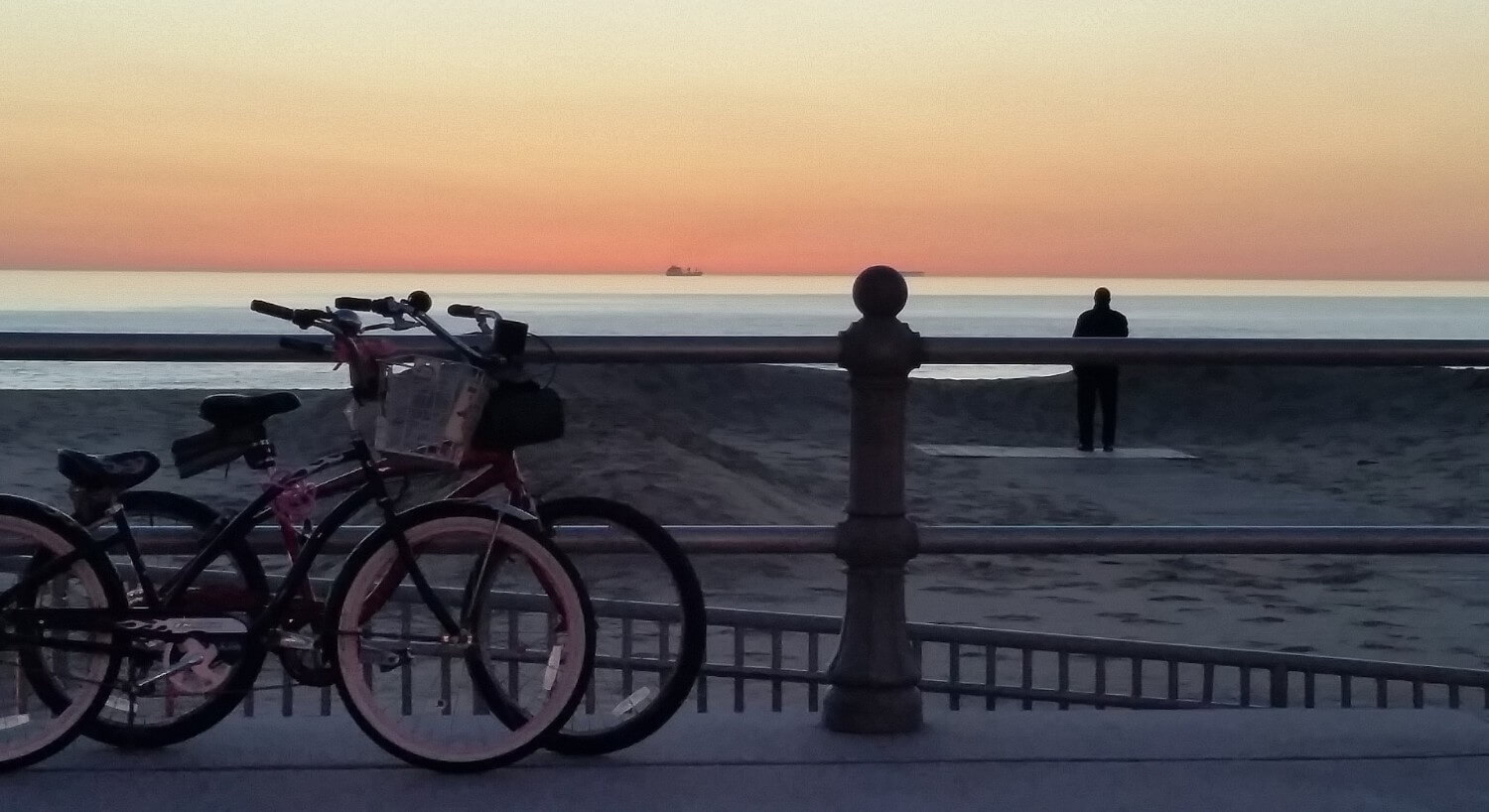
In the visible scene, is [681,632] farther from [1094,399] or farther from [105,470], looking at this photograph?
[1094,399]

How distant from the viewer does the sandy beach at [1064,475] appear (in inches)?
553

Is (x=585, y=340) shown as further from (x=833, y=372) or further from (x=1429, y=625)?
(x=833, y=372)

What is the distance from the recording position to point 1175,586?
15.2 metres

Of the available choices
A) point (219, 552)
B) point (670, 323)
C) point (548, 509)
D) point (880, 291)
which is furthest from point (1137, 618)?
point (670, 323)

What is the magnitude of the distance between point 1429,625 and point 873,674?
34.7 feet

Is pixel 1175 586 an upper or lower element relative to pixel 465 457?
lower

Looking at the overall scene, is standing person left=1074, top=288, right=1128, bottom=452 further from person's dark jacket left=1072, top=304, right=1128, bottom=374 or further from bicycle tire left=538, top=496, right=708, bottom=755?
bicycle tire left=538, top=496, right=708, bottom=755

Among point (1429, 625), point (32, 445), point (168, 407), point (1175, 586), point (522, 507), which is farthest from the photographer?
point (168, 407)

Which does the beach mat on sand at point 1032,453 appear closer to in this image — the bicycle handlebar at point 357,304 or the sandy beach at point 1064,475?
the sandy beach at point 1064,475

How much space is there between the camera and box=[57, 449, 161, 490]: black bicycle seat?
385 centimetres

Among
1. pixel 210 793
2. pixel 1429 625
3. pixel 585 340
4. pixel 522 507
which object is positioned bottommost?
pixel 1429 625

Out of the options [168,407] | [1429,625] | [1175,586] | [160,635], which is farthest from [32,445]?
[160,635]

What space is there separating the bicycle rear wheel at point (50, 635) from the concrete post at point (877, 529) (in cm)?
180

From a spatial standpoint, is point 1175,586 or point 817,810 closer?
point 817,810
